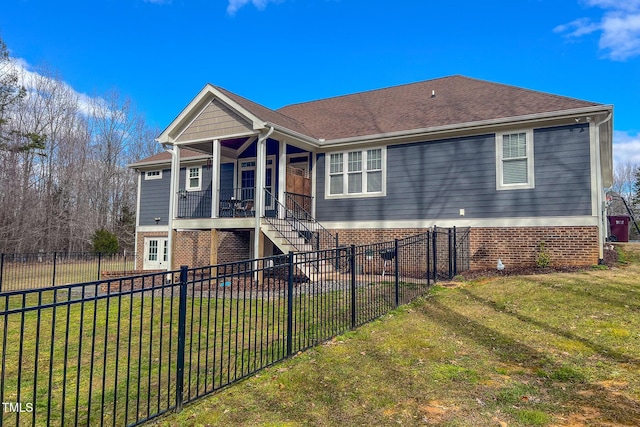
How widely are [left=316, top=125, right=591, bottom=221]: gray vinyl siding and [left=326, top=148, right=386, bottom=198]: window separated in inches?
9.8

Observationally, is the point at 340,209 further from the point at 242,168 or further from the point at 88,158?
the point at 88,158

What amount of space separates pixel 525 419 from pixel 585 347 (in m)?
2.34

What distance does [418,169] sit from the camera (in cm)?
1273

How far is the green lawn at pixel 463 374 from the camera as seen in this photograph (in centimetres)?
325

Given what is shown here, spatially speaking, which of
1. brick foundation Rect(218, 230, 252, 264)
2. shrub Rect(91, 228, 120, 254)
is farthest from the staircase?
shrub Rect(91, 228, 120, 254)

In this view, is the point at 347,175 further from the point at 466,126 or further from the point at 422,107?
the point at 466,126

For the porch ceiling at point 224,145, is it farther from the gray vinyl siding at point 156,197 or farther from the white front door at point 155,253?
the white front door at point 155,253

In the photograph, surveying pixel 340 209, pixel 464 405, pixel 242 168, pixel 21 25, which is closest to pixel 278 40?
pixel 242 168

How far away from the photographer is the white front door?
18469 millimetres

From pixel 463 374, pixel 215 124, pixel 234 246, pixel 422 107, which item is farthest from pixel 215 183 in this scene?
pixel 463 374

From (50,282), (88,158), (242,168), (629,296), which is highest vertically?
(88,158)

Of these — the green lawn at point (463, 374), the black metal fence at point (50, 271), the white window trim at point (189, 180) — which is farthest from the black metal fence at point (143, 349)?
the white window trim at point (189, 180)

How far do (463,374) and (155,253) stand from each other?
17543 millimetres

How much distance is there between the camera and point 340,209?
545 inches
